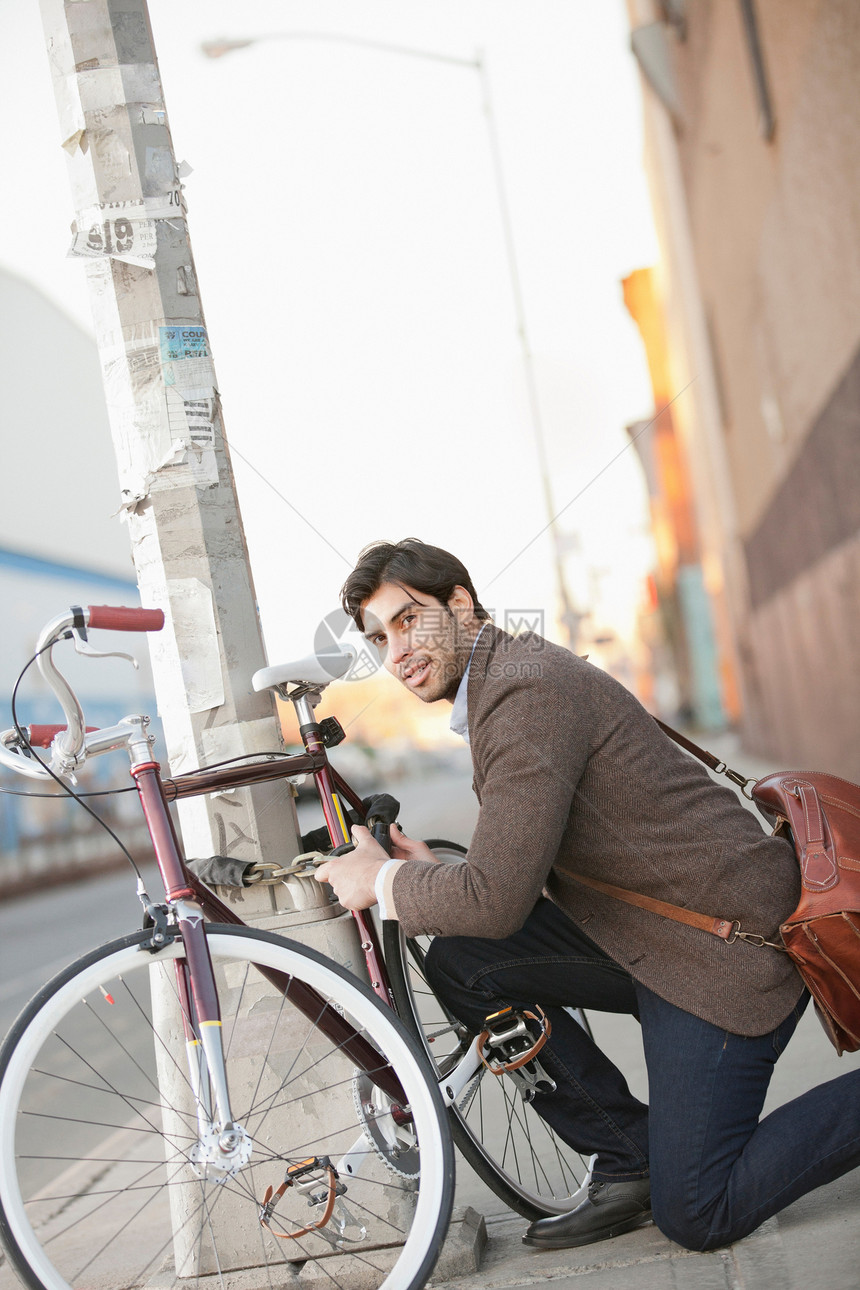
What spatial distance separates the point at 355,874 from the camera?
220cm

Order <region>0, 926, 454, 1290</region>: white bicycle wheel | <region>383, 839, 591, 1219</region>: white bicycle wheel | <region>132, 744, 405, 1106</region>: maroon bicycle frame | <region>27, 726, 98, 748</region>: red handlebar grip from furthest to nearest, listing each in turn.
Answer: <region>383, 839, 591, 1219</region>: white bicycle wheel, <region>27, 726, 98, 748</region>: red handlebar grip, <region>132, 744, 405, 1106</region>: maroon bicycle frame, <region>0, 926, 454, 1290</region>: white bicycle wheel

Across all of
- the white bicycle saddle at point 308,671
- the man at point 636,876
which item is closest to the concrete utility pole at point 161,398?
the white bicycle saddle at point 308,671

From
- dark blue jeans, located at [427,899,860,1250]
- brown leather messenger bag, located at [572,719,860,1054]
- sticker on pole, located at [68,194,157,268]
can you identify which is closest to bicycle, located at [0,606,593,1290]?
dark blue jeans, located at [427,899,860,1250]

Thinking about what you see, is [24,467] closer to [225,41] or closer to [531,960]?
[225,41]

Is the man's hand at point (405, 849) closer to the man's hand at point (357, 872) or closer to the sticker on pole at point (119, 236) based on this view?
the man's hand at point (357, 872)

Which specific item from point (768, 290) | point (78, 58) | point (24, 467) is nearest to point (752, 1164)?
point (78, 58)

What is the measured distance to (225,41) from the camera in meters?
4.69

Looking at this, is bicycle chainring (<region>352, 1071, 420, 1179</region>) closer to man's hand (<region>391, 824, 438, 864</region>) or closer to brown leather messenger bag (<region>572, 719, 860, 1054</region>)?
man's hand (<region>391, 824, 438, 864</region>)

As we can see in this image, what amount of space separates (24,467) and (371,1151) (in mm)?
16334

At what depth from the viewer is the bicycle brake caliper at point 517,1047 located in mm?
2432

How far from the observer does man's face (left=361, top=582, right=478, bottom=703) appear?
237cm

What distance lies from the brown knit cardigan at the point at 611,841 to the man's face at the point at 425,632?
0.09m

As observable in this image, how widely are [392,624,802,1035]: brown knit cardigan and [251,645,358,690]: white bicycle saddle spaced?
40cm

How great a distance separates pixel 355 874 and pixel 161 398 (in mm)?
1307
